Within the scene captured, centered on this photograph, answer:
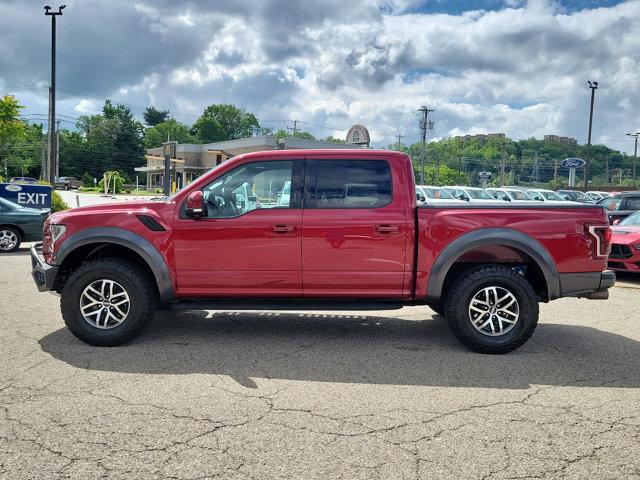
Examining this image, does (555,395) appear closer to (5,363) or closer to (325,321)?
(325,321)

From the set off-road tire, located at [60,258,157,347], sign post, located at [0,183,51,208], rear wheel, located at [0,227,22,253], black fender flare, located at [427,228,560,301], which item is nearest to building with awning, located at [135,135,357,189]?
sign post, located at [0,183,51,208]

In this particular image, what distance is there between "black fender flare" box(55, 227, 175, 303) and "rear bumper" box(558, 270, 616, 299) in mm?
3723

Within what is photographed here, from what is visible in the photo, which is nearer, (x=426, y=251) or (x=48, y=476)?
(x=48, y=476)

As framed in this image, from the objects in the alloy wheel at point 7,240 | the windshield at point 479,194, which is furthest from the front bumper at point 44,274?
the windshield at point 479,194

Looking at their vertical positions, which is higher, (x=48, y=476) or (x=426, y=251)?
(x=426, y=251)

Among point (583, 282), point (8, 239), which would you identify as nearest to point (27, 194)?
point (8, 239)

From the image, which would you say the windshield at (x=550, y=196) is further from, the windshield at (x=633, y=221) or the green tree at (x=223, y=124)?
the green tree at (x=223, y=124)

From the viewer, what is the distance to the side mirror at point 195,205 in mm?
5133

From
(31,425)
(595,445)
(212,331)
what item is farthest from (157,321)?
(595,445)

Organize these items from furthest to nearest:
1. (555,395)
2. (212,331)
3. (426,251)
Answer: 1. (212,331)
2. (426,251)
3. (555,395)

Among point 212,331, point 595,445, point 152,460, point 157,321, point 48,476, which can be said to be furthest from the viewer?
point 157,321

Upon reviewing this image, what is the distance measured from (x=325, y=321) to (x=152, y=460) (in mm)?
3613

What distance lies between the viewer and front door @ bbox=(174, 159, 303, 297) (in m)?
5.27

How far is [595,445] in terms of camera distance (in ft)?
11.1
